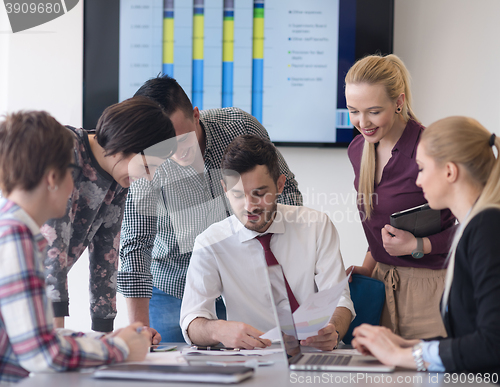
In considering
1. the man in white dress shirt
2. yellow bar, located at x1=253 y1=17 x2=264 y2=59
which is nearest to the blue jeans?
the man in white dress shirt

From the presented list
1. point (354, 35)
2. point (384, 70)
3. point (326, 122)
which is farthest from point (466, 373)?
point (354, 35)

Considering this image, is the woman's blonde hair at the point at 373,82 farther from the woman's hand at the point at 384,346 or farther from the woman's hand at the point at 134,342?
the woman's hand at the point at 134,342

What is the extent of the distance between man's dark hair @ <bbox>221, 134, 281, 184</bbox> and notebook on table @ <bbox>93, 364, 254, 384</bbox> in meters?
0.83

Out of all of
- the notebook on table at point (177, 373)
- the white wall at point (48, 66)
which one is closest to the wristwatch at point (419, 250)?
the notebook on table at point (177, 373)

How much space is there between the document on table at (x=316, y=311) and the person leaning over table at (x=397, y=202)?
1.67 ft

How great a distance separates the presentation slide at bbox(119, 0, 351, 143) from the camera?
2.38 meters

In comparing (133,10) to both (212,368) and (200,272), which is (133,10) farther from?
(212,368)

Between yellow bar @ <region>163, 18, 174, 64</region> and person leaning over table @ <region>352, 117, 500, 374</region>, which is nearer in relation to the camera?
person leaning over table @ <region>352, 117, 500, 374</region>

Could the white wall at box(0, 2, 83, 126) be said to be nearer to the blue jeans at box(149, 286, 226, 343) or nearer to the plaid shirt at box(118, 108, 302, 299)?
the plaid shirt at box(118, 108, 302, 299)

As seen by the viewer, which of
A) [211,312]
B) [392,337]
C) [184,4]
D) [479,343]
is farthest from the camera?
[184,4]

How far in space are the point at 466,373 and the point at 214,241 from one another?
94 centimetres

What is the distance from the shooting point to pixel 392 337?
1.04 m

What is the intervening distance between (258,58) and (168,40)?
0.48 meters

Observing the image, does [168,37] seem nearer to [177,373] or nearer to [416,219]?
[416,219]
